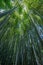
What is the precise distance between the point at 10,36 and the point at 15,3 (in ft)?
13.1

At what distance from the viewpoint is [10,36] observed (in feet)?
47.6

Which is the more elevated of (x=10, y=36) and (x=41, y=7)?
(x=10, y=36)

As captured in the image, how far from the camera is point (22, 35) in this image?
13820 mm

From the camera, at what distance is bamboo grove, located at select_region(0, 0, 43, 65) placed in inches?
419

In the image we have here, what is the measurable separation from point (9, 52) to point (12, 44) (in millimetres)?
1413

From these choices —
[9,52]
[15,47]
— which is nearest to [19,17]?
[15,47]

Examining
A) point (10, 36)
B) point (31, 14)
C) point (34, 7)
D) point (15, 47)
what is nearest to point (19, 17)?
point (31, 14)

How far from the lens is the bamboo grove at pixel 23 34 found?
10641 mm

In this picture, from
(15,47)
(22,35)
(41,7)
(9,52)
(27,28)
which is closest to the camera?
(41,7)

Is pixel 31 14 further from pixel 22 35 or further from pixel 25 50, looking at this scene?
pixel 25 50

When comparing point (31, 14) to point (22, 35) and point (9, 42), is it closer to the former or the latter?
point (22, 35)

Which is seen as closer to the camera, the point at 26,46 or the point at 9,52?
the point at 26,46

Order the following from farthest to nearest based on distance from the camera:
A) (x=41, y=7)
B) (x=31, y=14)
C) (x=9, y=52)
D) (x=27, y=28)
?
(x=9, y=52), (x=27, y=28), (x=31, y=14), (x=41, y=7)

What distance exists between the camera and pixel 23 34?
1357cm
